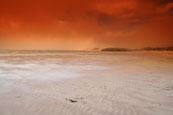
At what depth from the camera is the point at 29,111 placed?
354 centimetres

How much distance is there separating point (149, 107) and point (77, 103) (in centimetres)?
210

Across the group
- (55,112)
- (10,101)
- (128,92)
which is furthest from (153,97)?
(10,101)

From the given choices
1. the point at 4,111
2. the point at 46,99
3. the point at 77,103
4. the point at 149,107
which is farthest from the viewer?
the point at 46,99

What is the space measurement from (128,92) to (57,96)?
2.70 m

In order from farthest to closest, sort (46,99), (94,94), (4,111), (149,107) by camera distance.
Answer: (94,94) < (46,99) < (149,107) < (4,111)

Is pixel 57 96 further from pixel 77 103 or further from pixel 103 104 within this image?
pixel 103 104

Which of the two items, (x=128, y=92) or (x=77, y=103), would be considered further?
(x=128, y=92)

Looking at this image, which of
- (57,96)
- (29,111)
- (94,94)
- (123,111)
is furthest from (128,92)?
(29,111)

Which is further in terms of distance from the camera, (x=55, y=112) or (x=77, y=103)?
(x=77, y=103)

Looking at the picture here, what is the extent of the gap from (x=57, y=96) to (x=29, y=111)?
1246 mm

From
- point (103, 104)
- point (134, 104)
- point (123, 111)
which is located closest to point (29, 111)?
point (103, 104)

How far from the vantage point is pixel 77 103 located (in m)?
4.05

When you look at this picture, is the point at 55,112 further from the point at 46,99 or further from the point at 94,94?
the point at 94,94

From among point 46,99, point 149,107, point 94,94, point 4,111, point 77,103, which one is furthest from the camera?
point 94,94
